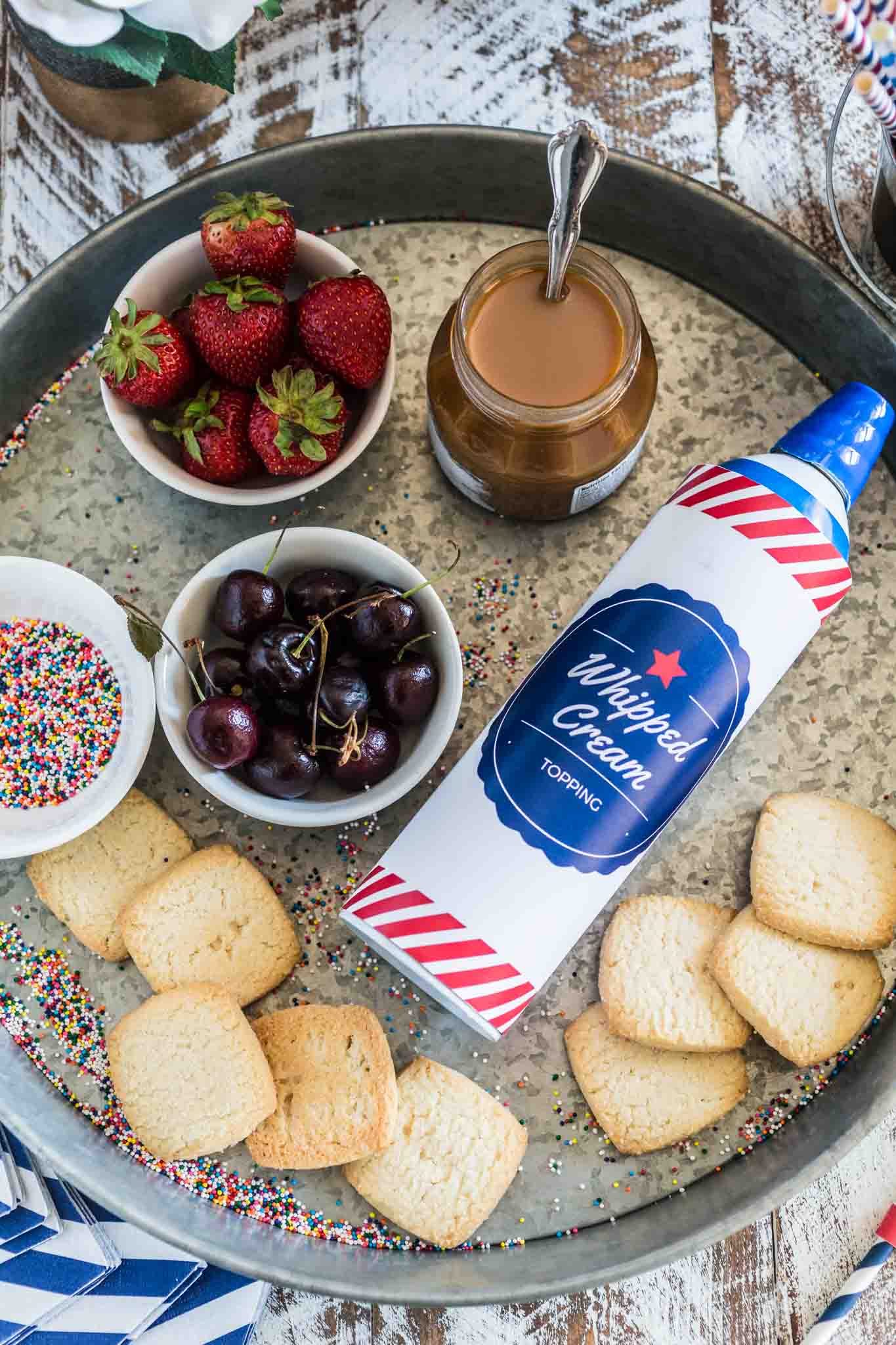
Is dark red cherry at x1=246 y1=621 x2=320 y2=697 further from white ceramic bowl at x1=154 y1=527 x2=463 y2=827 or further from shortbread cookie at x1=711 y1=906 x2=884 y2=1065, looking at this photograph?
shortbread cookie at x1=711 y1=906 x2=884 y2=1065

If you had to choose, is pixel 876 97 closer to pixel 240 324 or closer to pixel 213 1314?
pixel 240 324

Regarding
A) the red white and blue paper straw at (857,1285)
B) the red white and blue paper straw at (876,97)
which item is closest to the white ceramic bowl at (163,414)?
the red white and blue paper straw at (876,97)

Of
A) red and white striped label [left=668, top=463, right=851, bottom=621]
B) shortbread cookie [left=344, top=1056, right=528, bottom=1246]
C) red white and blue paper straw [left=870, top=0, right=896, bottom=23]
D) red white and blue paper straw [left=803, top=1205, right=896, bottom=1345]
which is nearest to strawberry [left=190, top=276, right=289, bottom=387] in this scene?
red and white striped label [left=668, top=463, right=851, bottom=621]

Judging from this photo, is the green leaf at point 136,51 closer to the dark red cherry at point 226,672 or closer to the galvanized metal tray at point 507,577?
the galvanized metal tray at point 507,577

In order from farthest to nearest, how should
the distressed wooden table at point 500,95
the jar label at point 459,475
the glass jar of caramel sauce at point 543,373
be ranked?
the distressed wooden table at point 500,95 < the jar label at point 459,475 < the glass jar of caramel sauce at point 543,373

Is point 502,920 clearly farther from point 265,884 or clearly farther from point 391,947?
point 265,884

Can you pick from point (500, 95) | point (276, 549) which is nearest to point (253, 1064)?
point (276, 549)
